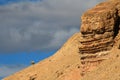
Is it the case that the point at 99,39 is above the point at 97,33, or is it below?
below

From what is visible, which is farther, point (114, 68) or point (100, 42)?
point (100, 42)

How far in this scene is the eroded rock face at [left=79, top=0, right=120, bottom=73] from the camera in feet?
206

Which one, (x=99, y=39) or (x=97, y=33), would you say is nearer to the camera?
(x=99, y=39)

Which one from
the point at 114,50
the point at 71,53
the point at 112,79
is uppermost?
the point at 71,53

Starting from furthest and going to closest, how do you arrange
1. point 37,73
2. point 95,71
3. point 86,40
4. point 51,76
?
point 37,73
point 51,76
point 86,40
point 95,71

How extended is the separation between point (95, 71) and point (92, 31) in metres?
5.52

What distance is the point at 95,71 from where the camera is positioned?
196ft

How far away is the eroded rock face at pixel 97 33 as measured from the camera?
62.9 m

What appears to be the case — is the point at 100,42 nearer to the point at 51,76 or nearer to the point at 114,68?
the point at 114,68

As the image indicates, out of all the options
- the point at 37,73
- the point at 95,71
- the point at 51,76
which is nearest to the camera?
the point at 95,71

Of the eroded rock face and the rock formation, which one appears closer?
the rock formation

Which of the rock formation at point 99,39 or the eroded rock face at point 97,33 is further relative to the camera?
the eroded rock face at point 97,33

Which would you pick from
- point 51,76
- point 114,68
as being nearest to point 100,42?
point 114,68

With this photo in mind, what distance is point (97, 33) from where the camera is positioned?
63.4m
